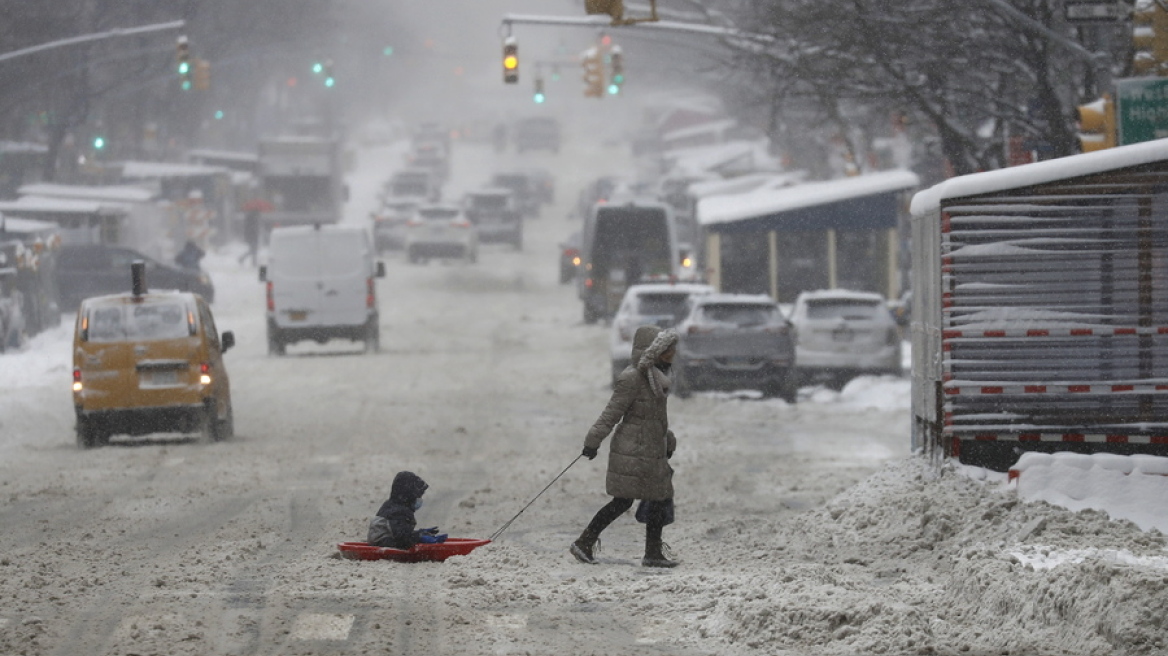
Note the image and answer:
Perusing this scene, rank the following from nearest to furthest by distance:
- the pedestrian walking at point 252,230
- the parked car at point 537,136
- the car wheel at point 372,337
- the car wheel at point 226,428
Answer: the car wheel at point 226,428 < the car wheel at point 372,337 < the pedestrian walking at point 252,230 < the parked car at point 537,136

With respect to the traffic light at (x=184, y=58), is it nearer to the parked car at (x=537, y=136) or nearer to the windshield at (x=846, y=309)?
the windshield at (x=846, y=309)

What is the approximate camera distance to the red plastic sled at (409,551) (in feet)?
34.8

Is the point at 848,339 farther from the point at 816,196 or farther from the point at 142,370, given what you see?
the point at 816,196

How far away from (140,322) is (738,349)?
7984 mm

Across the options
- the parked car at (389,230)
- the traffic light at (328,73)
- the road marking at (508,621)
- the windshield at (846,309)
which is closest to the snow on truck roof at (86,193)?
the traffic light at (328,73)

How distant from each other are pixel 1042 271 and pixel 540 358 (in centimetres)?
1906

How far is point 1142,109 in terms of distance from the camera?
57.0 ft

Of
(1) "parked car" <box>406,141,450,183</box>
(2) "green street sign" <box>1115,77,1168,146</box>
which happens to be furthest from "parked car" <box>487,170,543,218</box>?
(2) "green street sign" <box>1115,77,1168,146</box>

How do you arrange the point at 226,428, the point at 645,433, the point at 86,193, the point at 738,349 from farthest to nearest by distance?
1. the point at 86,193
2. the point at 738,349
3. the point at 226,428
4. the point at 645,433

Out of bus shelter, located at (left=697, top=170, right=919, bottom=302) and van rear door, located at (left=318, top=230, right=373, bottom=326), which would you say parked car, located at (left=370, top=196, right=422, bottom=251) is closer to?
bus shelter, located at (left=697, top=170, right=919, bottom=302)

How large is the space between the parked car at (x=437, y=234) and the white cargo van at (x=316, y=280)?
22478mm

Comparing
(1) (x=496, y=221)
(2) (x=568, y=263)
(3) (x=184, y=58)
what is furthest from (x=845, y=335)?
(1) (x=496, y=221)

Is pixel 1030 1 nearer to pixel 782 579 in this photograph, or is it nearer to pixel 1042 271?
pixel 1042 271

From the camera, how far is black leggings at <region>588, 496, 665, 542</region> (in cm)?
1054
